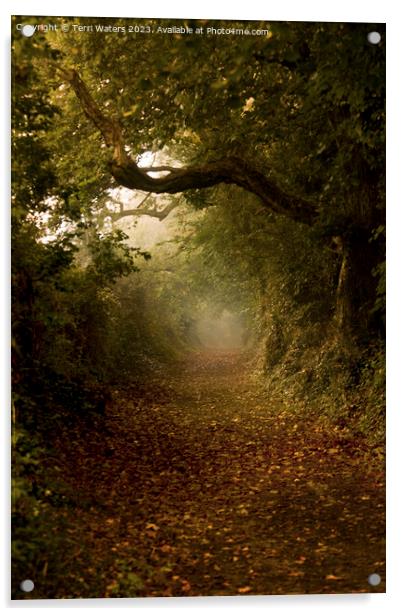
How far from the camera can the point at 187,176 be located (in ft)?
22.1

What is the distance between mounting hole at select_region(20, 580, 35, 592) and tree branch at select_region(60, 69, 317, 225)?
3.68 meters

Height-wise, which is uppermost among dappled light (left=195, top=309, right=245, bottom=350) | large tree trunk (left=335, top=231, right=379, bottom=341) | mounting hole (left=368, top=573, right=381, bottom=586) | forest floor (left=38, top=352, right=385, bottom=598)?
large tree trunk (left=335, top=231, right=379, bottom=341)

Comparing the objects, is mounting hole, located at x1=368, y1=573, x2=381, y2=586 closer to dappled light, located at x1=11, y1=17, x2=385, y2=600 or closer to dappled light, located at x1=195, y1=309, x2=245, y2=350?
dappled light, located at x1=11, y1=17, x2=385, y2=600

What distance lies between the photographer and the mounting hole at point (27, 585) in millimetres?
4949

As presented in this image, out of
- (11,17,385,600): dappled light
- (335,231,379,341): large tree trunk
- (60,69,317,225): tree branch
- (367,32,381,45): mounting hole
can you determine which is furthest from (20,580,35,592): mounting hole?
(367,32,381,45): mounting hole

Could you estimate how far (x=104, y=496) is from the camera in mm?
5652

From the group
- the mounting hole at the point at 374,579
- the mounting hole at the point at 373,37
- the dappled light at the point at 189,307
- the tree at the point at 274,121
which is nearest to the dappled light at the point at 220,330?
the dappled light at the point at 189,307

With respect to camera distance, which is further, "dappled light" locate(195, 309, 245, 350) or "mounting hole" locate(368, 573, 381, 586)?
"dappled light" locate(195, 309, 245, 350)

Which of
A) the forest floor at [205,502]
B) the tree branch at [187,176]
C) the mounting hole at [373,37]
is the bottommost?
the forest floor at [205,502]

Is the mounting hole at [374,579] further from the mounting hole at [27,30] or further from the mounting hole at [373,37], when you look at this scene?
the mounting hole at [27,30]

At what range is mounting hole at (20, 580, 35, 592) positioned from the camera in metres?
4.95

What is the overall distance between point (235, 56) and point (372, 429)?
3983 mm
